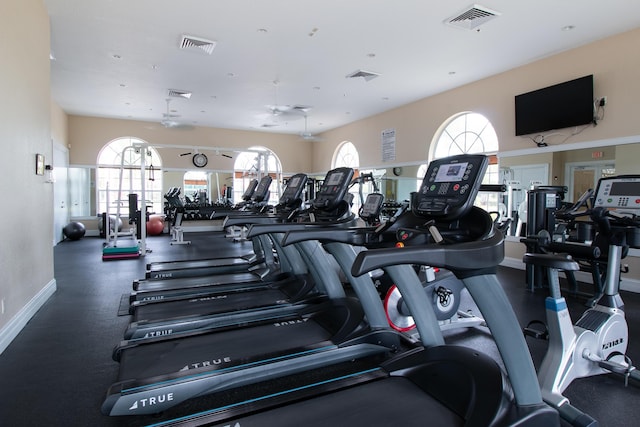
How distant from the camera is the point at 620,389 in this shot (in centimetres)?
218

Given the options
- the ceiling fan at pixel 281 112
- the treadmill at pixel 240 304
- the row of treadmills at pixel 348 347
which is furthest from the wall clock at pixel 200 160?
the row of treadmills at pixel 348 347

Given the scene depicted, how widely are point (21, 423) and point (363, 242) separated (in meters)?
1.98

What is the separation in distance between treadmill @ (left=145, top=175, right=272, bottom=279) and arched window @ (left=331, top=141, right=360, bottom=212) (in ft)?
15.6

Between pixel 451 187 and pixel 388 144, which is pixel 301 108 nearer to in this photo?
pixel 388 144

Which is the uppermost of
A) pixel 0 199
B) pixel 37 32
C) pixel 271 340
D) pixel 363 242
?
pixel 37 32

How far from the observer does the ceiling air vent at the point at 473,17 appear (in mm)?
3904

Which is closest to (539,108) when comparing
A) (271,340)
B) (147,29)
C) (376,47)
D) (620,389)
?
(376,47)

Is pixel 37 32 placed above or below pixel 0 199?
above

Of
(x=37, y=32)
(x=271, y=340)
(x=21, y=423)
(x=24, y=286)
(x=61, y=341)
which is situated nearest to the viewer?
(x=21, y=423)

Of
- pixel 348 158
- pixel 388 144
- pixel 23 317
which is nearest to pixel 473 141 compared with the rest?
pixel 388 144

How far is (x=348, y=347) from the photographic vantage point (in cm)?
232

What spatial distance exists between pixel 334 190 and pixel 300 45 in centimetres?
288

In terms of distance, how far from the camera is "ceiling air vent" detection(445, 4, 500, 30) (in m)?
3.90

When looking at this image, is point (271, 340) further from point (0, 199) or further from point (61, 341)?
point (0, 199)
